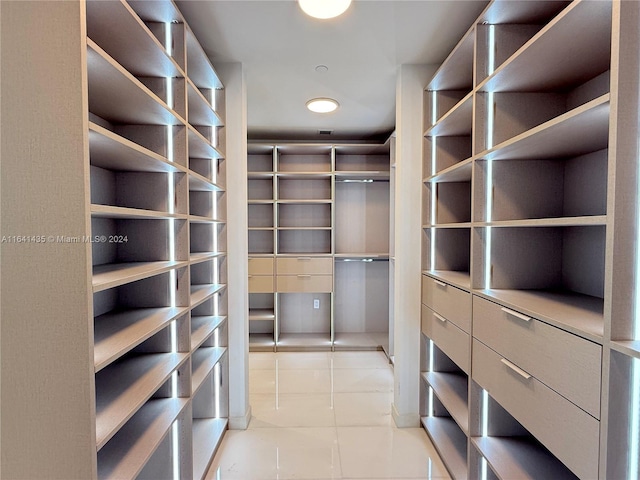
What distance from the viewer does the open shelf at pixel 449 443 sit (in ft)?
5.77

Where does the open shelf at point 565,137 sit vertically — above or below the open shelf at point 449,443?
above

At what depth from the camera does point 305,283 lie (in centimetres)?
366

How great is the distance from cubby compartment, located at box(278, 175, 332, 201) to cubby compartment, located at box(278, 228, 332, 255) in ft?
1.40

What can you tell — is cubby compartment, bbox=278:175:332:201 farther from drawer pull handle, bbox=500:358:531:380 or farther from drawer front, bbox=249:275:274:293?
drawer pull handle, bbox=500:358:531:380

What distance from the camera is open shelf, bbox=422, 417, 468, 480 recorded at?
1.76 m

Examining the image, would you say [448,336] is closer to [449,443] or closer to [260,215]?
[449,443]

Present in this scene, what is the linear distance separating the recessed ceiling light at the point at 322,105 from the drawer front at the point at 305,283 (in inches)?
69.9

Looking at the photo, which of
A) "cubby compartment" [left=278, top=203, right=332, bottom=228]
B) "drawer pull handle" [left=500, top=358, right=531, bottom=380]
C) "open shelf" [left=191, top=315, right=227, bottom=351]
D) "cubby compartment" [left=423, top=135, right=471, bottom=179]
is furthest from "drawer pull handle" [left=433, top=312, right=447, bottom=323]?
"cubby compartment" [left=278, top=203, right=332, bottom=228]

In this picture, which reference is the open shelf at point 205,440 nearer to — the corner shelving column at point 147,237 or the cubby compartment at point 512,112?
the corner shelving column at point 147,237

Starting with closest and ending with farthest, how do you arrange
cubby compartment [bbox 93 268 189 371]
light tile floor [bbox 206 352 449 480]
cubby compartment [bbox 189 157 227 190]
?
cubby compartment [bbox 93 268 189 371] → light tile floor [bbox 206 352 449 480] → cubby compartment [bbox 189 157 227 190]

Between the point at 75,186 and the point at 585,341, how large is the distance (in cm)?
148

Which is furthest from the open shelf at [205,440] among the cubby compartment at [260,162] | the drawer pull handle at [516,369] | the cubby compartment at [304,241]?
the cubby compartment at [260,162]

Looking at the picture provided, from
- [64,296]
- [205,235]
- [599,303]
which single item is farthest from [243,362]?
[599,303]

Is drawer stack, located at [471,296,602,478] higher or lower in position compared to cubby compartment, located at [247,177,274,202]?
lower
